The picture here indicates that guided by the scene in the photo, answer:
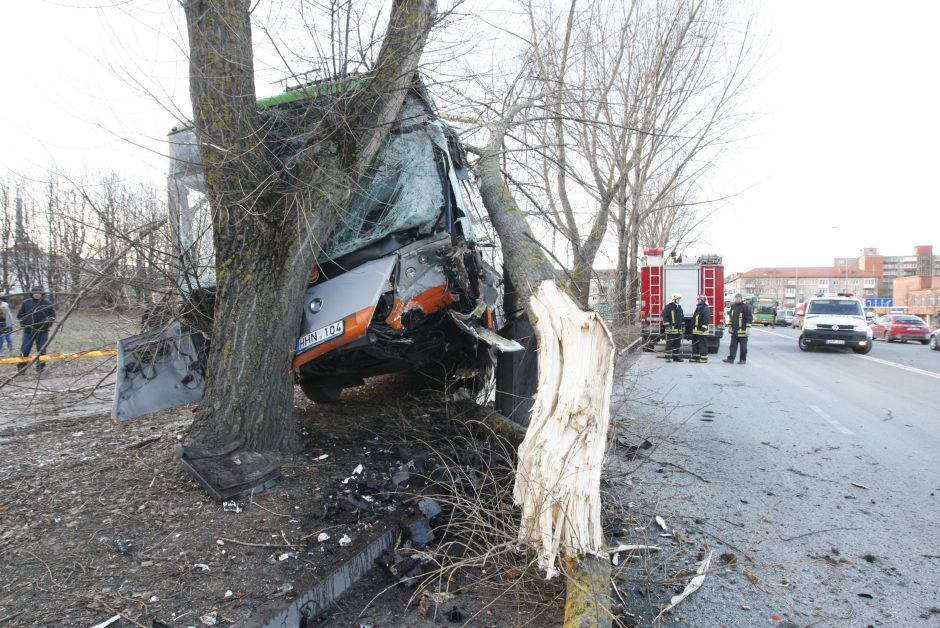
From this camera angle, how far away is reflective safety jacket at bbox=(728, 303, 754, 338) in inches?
516

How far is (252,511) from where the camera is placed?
3.38 metres

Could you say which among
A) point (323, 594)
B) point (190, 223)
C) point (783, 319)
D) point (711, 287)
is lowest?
point (783, 319)

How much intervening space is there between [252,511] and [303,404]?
2.78 m

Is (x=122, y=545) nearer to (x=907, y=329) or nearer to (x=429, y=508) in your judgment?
(x=429, y=508)

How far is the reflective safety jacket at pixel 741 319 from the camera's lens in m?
13.1

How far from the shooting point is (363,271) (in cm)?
413

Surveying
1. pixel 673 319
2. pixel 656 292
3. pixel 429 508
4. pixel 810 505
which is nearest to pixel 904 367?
pixel 673 319

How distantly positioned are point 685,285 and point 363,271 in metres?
14.2

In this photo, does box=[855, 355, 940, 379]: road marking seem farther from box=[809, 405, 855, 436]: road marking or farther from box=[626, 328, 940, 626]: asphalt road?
box=[809, 405, 855, 436]: road marking

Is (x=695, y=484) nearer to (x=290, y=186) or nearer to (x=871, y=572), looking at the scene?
(x=871, y=572)

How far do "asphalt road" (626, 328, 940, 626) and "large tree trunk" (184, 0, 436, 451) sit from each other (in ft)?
9.82

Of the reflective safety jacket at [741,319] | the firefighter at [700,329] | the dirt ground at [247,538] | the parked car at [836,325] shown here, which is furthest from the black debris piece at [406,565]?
the parked car at [836,325]

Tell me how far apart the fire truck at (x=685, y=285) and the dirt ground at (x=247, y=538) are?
12569 mm

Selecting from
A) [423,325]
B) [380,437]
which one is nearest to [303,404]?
[380,437]
